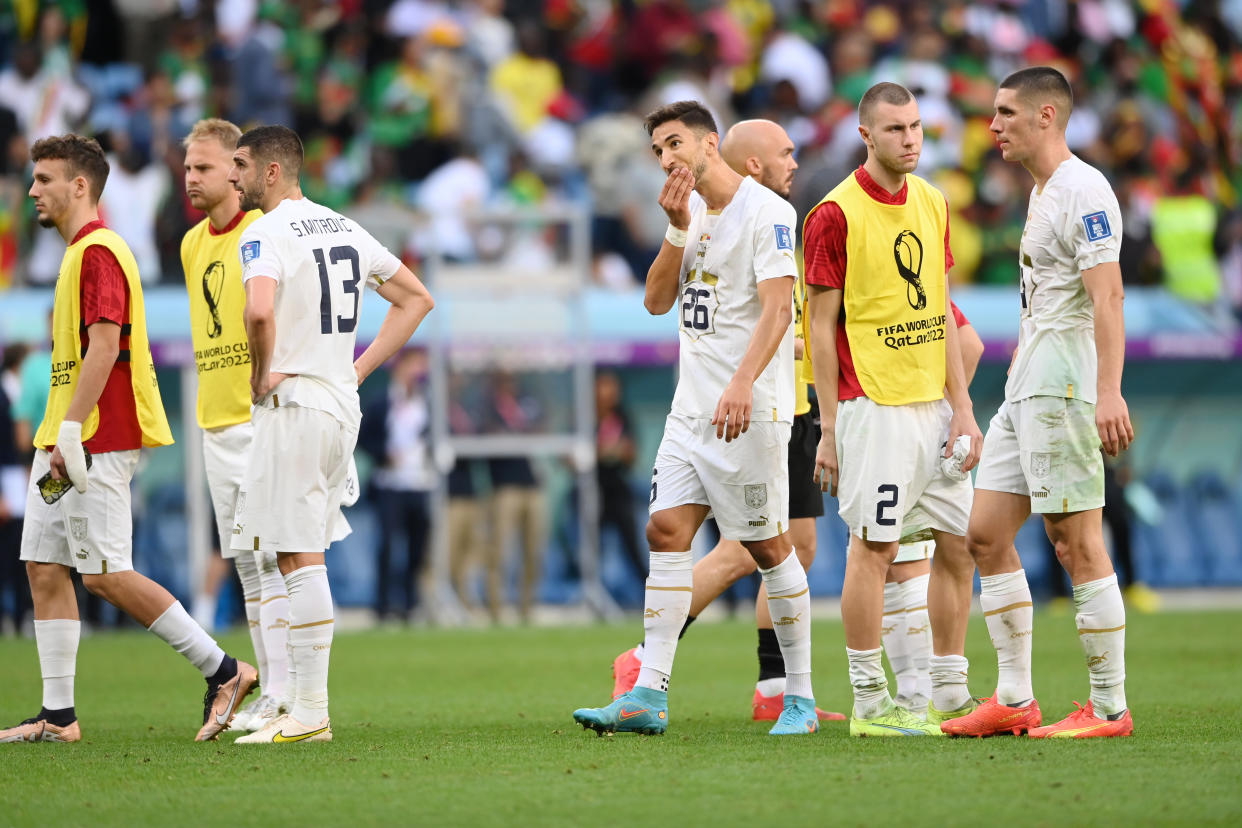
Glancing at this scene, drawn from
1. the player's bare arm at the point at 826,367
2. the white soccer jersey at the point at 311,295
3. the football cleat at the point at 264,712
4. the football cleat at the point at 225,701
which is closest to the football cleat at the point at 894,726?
the player's bare arm at the point at 826,367

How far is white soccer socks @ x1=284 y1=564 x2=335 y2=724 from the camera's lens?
6582 mm

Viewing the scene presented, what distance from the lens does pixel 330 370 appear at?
6.69m

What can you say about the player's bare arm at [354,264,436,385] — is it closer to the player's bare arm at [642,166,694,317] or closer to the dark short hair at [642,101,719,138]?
the player's bare arm at [642,166,694,317]

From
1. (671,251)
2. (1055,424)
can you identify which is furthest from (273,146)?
(1055,424)

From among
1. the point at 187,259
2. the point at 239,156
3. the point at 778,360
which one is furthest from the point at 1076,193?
the point at 187,259

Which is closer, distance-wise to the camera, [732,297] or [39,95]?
[732,297]

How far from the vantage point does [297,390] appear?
6.59 m

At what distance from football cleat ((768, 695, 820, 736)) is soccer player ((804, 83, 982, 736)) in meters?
0.24

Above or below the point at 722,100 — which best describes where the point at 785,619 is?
below

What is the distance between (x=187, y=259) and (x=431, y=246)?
7.79 metres

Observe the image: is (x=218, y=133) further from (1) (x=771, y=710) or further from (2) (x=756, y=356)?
(1) (x=771, y=710)

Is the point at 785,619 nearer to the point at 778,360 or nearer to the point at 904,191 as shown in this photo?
the point at 778,360

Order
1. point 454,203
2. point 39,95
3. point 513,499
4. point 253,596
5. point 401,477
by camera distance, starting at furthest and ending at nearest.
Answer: point 39,95 < point 454,203 < point 513,499 < point 401,477 < point 253,596

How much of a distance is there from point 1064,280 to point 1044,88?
2.46 ft
